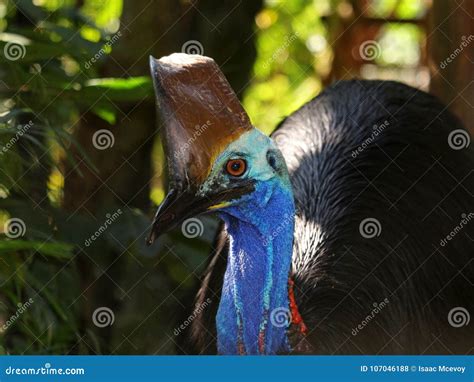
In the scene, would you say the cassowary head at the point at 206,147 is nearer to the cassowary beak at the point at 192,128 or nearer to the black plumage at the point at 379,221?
the cassowary beak at the point at 192,128

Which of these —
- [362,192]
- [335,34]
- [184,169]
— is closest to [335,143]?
[362,192]

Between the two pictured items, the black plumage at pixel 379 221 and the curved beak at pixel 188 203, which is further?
the black plumage at pixel 379 221

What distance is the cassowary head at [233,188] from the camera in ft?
6.68

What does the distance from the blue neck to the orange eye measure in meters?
0.12

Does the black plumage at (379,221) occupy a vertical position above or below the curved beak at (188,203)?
above

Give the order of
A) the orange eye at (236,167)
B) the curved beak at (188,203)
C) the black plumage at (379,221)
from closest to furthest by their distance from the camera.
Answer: the curved beak at (188,203), the orange eye at (236,167), the black plumage at (379,221)

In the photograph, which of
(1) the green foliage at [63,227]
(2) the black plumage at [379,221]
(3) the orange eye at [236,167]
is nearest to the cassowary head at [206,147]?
(3) the orange eye at [236,167]

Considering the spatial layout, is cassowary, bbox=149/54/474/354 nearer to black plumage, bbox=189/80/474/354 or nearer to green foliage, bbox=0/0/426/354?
black plumage, bbox=189/80/474/354

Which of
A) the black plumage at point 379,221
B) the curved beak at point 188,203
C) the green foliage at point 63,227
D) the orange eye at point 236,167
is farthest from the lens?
the green foliage at point 63,227

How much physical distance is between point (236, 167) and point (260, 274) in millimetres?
234

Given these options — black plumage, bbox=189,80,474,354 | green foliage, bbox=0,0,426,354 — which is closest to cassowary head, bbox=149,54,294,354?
black plumage, bbox=189,80,474,354

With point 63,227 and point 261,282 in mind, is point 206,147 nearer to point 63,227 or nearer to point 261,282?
point 261,282

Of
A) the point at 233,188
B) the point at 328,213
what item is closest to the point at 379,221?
the point at 328,213

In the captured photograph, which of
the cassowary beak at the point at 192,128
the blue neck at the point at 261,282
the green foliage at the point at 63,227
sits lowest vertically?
the green foliage at the point at 63,227
